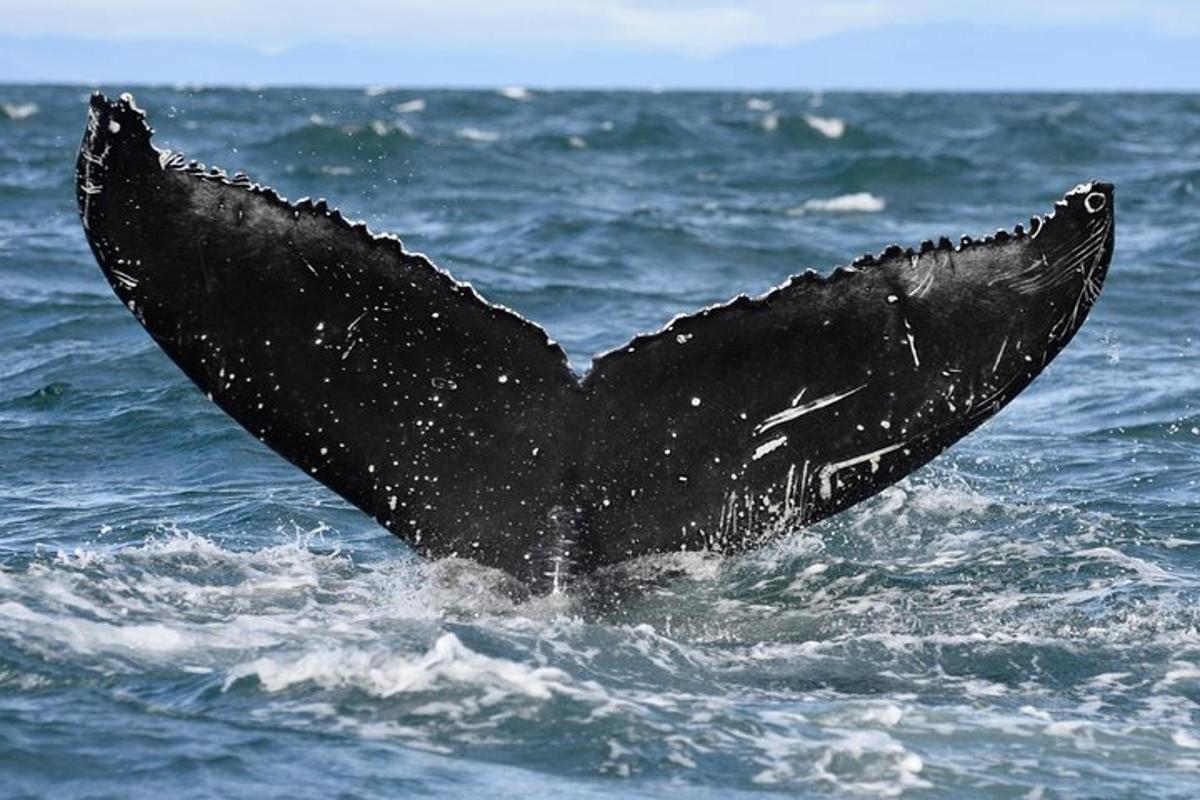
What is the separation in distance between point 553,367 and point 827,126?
4022 cm

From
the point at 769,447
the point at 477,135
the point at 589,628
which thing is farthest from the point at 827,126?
the point at 769,447

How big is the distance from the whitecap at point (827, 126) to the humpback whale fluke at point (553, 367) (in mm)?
38067

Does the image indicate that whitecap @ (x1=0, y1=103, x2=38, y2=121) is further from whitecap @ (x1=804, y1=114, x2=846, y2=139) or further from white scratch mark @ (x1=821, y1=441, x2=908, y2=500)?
white scratch mark @ (x1=821, y1=441, x2=908, y2=500)

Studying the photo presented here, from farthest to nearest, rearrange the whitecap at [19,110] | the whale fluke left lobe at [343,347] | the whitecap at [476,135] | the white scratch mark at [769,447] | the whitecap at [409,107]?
the whitecap at [409,107] < the whitecap at [19,110] < the whitecap at [476,135] < the white scratch mark at [769,447] < the whale fluke left lobe at [343,347]

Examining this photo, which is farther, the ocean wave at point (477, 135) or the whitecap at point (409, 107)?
the whitecap at point (409, 107)

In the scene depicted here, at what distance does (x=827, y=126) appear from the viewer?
44844mm

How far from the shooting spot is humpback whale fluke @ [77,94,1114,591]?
518 centimetres

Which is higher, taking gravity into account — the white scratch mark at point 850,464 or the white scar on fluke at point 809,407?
the white scar on fluke at point 809,407

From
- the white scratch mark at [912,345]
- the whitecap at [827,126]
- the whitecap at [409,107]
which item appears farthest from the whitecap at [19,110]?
the white scratch mark at [912,345]

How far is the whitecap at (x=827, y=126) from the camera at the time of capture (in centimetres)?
4338

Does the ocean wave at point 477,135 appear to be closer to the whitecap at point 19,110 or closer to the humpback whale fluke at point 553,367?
the whitecap at point 19,110

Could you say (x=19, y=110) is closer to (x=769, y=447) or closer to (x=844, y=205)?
(x=844, y=205)

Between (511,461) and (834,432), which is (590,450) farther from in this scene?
(834,432)

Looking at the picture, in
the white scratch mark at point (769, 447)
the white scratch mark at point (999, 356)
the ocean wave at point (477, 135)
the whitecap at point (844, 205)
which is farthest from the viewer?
the ocean wave at point (477, 135)
